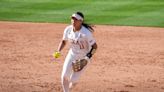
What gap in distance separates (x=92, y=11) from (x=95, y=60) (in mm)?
6585

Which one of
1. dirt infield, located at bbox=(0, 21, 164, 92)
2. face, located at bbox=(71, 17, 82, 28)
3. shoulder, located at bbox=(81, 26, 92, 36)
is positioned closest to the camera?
face, located at bbox=(71, 17, 82, 28)

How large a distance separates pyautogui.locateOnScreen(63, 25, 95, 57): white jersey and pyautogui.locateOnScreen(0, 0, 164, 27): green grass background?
839cm

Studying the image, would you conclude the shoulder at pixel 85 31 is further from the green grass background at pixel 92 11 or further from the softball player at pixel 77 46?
the green grass background at pixel 92 11

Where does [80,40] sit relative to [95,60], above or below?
above

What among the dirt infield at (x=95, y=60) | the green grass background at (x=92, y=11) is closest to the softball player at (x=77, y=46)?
the dirt infield at (x=95, y=60)

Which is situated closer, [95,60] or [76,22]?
[76,22]

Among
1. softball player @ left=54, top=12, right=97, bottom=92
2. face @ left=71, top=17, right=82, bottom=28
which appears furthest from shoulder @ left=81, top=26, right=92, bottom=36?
face @ left=71, top=17, right=82, bottom=28

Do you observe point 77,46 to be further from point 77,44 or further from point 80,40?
point 80,40

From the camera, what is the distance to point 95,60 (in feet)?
47.0

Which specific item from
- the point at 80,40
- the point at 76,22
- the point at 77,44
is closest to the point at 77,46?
the point at 77,44

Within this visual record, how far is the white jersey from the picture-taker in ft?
33.9

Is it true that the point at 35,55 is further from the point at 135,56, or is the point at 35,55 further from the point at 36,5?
the point at 36,5

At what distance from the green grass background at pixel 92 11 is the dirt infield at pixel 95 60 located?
824mm

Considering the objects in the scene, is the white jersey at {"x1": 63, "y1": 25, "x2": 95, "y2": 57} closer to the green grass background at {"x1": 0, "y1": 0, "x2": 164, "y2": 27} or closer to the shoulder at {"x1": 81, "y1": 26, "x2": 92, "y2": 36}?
the shoulder at {"x1": 81, "y1": 26, "x2": 92, "y2": 36}
